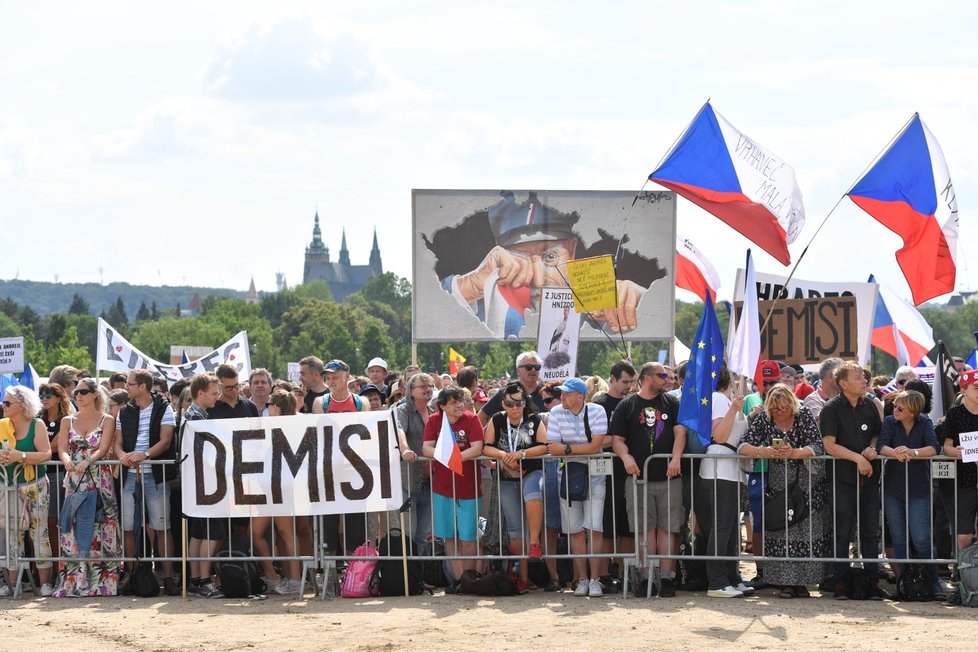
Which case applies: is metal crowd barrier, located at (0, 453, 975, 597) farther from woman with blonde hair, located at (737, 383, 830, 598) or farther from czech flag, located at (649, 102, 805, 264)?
czech flag, located at (649, 102, 805, 264)

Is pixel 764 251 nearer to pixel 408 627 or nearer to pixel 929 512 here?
pixel 929 512

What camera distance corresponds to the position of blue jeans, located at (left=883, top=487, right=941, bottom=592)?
36.1 ft

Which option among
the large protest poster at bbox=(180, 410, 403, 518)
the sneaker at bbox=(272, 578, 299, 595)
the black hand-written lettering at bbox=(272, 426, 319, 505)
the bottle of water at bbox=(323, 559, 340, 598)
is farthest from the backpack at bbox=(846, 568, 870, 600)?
the sneaker at bbox=(272, 578, 299, 595)

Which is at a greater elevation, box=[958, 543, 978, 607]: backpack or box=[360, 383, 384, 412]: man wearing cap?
box=[360, 383, 384, 412]: man wearing cap

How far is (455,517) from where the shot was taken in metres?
11.5

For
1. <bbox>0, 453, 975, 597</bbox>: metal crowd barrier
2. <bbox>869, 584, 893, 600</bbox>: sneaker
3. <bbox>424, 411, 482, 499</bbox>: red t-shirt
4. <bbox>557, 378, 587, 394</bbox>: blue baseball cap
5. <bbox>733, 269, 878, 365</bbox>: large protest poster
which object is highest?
<bbox>733, 269, 878, 365</bbox>: large protest poster

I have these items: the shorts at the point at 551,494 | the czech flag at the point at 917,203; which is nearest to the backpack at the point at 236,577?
the shorts at the point at 551,494

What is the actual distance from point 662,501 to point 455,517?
5.59 feet

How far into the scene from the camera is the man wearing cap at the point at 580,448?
11.3m

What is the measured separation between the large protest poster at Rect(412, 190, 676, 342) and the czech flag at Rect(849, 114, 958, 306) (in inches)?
412

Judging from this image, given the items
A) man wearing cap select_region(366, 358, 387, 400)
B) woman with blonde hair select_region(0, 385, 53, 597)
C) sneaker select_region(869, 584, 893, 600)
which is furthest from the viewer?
man wearing cap select_region(366, 358, 387, 400)

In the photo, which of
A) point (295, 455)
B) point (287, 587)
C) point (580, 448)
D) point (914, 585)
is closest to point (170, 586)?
point (287, 587)

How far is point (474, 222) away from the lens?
24.7 metres

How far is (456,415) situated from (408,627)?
82.7 inches
